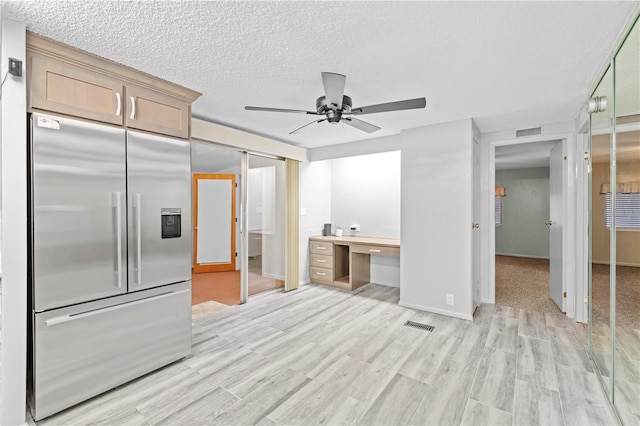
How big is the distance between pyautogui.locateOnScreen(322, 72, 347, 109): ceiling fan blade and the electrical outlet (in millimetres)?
1779

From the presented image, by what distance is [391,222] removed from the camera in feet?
16.4

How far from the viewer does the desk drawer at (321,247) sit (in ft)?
16.2

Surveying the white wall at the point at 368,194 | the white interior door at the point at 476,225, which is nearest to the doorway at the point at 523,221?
the white interior door at the point at 476,225

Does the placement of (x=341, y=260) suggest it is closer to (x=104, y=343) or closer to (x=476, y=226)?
(x=476, y=226)

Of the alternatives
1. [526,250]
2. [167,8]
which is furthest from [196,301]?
[526,250]

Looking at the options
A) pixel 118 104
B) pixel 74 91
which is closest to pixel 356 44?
pixel 118 104

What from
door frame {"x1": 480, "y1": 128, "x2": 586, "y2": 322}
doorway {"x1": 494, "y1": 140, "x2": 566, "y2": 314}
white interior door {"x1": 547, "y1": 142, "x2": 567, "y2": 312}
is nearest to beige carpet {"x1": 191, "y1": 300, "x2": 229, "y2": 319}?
door frame {"x1": 480, "y1": 128, "x2": 586, "y2": 322}

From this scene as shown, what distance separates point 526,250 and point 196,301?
26.4 feet

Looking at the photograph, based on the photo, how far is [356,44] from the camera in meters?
1.91

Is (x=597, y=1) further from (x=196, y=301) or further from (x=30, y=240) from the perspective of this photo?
(x=196, y=301)

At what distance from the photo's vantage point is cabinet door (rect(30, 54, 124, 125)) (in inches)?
71.6

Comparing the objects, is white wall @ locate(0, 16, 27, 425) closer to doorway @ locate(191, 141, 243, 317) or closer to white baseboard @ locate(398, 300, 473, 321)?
white baseboard @ locate(398, 300, 473, 321)

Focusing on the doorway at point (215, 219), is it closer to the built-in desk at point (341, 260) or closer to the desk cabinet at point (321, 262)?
the desk cabinet at point (321, 262)

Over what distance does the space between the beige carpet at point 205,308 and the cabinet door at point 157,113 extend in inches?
89.7
